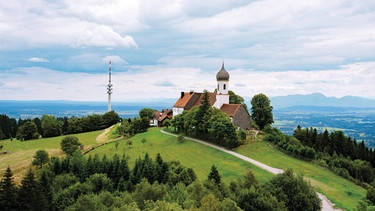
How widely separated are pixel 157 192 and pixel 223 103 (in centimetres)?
4493

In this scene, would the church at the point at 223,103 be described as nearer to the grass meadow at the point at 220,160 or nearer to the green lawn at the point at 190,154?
the grass meadow at the point at 220,160

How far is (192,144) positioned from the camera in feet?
228

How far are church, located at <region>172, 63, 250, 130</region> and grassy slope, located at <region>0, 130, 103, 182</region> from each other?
2503cm

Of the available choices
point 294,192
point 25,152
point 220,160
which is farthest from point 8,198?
point 25,152

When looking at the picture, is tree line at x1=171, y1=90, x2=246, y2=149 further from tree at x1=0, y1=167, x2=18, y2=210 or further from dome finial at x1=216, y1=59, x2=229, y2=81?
tree at x1=0, y1=167, x2=18, y2=210

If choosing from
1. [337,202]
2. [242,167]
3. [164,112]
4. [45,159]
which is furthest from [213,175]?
[164,112]

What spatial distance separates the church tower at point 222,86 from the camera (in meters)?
83.9

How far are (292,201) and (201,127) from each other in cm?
3210

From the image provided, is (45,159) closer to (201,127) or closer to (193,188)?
(201,127)

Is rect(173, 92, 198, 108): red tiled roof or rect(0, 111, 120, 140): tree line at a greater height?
rect(173, 92, 198, 108): red tiled roof

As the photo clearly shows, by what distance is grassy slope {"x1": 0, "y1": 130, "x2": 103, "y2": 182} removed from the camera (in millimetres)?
69738

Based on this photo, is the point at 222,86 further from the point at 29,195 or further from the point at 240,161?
the point at 29,195

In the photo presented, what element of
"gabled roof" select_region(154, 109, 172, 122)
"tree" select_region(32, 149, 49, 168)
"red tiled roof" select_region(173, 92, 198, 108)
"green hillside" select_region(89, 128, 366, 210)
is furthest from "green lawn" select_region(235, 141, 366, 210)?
"gabled roof" select_region(154, 109, 172, 122)

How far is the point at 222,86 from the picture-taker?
3327 inches
